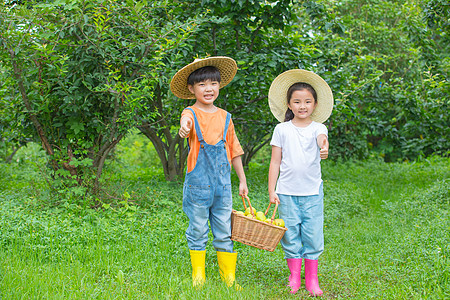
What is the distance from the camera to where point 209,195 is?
3.27 meters

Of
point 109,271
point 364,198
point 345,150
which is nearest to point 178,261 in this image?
point 109,271

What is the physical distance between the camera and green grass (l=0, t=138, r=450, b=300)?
320 centimetres

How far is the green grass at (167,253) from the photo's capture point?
3203mm

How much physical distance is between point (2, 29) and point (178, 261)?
2.86 meters

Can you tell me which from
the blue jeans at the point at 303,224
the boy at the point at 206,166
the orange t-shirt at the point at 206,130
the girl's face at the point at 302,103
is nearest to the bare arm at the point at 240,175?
the boy at the point at 206,166

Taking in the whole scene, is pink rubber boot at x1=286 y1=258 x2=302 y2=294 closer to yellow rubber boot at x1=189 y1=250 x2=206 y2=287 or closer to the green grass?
the green grass

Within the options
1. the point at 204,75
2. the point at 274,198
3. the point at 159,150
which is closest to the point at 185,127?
the point at 204,75

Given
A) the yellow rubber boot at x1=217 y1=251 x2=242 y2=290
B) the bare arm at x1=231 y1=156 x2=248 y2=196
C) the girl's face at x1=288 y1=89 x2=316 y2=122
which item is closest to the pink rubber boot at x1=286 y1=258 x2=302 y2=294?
the yellow rubber boot at x1=217 y1=251 x2=242 y2=290

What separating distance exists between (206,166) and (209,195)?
218mm

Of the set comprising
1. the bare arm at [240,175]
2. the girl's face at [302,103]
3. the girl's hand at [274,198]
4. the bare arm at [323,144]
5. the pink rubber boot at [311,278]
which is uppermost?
the girl's face at [302,103]

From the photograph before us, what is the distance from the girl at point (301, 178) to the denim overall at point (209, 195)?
384mm

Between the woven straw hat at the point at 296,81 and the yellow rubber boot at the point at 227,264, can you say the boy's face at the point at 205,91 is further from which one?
the yellow rubber boot at the point at 227,264

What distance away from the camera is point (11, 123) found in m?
5.67

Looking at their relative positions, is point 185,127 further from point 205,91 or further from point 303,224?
point 303,224
